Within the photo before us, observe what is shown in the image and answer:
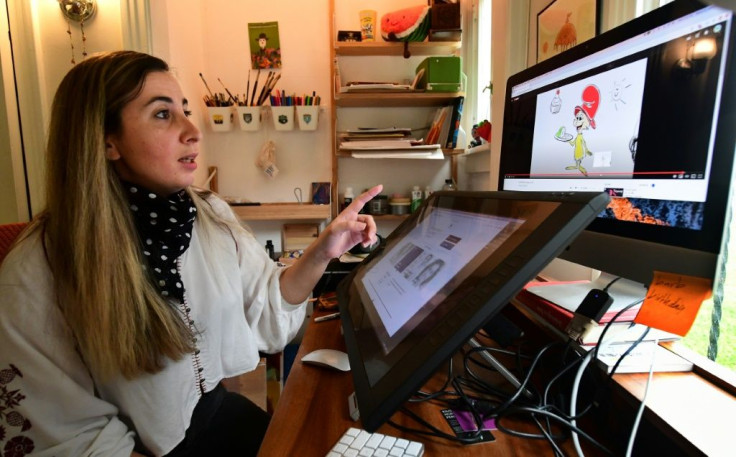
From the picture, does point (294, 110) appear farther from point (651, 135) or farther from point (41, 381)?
point (651, 135)

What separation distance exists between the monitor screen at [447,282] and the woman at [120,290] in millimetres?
242

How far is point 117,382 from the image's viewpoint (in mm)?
694

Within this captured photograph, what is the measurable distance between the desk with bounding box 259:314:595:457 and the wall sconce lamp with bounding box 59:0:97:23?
1.72 metres

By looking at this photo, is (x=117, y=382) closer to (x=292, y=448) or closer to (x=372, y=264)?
(x=292, y=448)

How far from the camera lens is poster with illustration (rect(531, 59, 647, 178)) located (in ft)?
1.67

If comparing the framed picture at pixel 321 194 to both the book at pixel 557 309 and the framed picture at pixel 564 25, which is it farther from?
the book at pixel 557 309

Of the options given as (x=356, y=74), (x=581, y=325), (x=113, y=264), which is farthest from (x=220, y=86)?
(x=581, y=325)

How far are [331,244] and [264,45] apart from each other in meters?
1.73

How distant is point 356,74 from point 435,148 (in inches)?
26.9

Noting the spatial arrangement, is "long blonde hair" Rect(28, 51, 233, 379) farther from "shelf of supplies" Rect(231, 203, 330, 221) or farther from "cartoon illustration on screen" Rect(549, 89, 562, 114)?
"shelf of supplies" Rect(231, 203, 330, 221)

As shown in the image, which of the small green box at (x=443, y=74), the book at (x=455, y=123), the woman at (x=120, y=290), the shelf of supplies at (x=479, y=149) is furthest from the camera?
the book at (x=455, y=123)

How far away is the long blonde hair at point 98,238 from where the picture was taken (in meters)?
0.65

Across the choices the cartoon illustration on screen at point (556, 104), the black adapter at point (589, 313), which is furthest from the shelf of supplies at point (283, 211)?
the black adapter at point (589, 313)

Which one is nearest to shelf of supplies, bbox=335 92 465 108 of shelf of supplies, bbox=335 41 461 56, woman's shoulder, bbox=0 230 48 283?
shelf of supplies, bbox=335 41 461 56
